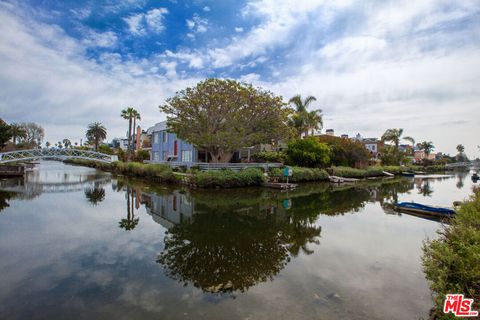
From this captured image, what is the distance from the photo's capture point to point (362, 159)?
44906 mm

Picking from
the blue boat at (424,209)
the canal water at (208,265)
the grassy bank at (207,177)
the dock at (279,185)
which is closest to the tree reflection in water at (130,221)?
the canal water at (208,265)

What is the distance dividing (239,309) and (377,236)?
7987 mm

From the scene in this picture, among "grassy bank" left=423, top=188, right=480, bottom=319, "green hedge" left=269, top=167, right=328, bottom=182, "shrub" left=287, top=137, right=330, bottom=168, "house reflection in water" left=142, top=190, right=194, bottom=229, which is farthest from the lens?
"shrub" left=287, top=137, right=330, bottom=168

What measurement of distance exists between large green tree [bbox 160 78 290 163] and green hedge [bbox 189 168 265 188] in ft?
11.7

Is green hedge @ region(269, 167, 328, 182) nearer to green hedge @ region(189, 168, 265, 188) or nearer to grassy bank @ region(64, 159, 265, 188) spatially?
grassy bank @ region(64, 159, 265, 188)

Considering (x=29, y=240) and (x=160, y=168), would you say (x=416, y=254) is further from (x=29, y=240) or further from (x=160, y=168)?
(x=160, y=168)

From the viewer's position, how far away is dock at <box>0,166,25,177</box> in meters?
32.8

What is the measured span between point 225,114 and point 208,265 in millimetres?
20781

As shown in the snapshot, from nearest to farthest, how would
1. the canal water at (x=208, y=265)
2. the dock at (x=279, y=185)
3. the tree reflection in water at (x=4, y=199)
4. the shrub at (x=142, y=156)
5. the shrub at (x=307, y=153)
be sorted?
the canal water at (x=208, y=265) < the tree reflection in water at (x=4, y=199) < the dock at (x=279, y=185) < the shrub at (x=307, y=153) < the shrub at (x=142, y=156)

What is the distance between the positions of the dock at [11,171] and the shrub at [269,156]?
3228 centimetres

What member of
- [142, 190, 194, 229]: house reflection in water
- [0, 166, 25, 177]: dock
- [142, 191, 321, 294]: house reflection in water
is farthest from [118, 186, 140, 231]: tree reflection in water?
[0, 166, 25, 177]: dock

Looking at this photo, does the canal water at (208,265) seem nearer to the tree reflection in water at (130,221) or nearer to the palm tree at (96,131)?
the tree reflection in water at (130,221)

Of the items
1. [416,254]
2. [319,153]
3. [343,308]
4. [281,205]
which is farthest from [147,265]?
[319,153]

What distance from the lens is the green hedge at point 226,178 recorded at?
928 inches
